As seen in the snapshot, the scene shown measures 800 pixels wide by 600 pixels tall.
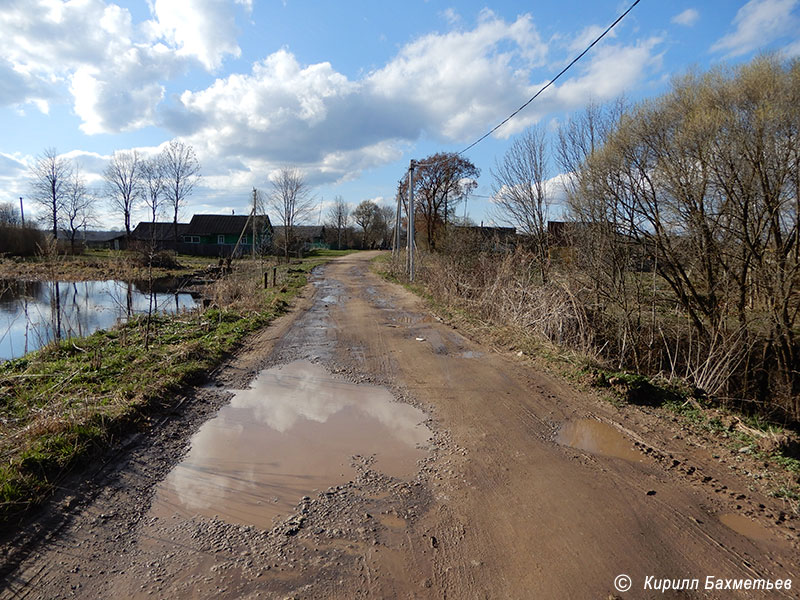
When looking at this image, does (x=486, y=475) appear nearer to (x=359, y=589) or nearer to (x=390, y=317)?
(x=359, y=589)

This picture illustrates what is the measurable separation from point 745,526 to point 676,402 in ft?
9.15

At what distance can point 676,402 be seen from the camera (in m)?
5.93

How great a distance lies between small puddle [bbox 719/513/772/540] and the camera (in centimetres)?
325

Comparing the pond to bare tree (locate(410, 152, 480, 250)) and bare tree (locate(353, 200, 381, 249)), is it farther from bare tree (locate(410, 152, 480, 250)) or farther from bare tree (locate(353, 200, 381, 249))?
bare tree (locate(353, 200, 381, 249))

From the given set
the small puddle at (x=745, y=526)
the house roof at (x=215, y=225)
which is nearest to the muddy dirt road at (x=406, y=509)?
the small puddle at (x=745, y=526)

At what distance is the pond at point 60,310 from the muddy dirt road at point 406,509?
5.79 meters

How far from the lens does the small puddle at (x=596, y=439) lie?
4.64m

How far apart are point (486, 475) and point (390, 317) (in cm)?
887

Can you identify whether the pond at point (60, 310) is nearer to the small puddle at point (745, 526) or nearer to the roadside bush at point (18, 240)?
the small puddle at point (745, 526)

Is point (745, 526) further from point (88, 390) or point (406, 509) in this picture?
point (88, 390)

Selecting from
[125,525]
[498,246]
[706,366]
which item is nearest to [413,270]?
[498,246]

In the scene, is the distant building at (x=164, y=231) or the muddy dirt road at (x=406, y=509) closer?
the muddy dirt road at (x=406, y=509)
